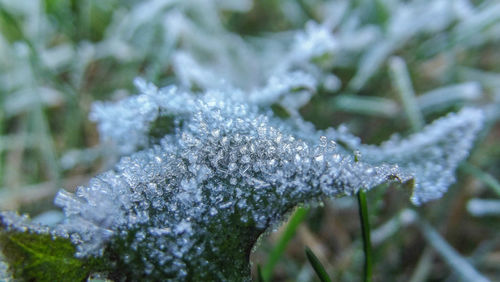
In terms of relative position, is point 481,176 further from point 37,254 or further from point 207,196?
point 37,254

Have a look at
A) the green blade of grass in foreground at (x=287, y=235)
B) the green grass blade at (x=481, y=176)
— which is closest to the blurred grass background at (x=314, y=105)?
the green grass blade at (x=481, y=176)

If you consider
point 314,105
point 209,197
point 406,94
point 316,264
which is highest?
point 314,105

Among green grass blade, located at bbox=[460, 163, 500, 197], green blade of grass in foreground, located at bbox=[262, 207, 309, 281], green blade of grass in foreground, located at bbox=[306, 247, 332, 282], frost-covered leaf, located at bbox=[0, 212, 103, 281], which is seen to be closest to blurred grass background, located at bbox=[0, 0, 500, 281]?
green grass blade, located at bbox=[460, 163, 500, 197]

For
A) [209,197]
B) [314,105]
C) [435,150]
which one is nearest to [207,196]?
[209,197]

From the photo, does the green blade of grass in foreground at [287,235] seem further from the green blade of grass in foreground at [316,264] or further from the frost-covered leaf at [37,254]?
the frost-covered leaf at [37,254]

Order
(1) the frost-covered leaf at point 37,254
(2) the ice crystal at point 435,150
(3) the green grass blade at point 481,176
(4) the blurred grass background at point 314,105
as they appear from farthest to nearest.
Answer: (4) the blurred grass background at point 314,105
(3) the green grass blade at point 481,176
(2) the ice crystal at point 435,150
(1) the frost-covered leaf at point 37,254

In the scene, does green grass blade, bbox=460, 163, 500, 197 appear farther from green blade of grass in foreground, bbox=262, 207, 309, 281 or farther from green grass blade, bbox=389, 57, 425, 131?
green blade of grass in foreground, bbox=262, 207, 309, 281
